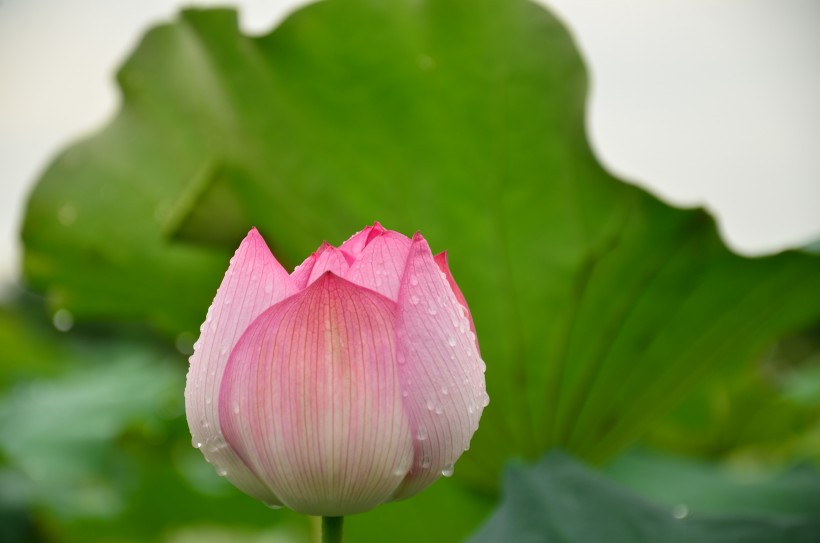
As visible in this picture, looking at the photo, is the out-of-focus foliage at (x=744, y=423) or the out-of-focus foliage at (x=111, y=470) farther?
the out-of-focus foliage at (x=744, y=423)

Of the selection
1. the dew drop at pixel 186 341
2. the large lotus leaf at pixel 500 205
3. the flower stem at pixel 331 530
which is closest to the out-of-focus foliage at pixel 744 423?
the large lotus leaf at pixel 500 205

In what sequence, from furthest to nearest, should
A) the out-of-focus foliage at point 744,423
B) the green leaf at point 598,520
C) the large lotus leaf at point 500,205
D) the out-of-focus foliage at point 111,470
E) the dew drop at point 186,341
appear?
the out-of-focus foliage at point 744,423 < the out-of-focus foliage at point 111,470 < the dew drop at point 186,341 < the large lotus leaf at point 500,205 < the green leaf at point 598,520

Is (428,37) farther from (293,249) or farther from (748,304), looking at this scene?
(748,304)

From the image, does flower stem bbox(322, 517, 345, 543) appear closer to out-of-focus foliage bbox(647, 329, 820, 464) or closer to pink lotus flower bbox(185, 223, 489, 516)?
pink lotus flower bbox(185, 223, 489, 516)

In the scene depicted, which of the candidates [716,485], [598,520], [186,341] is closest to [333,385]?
[598,520]

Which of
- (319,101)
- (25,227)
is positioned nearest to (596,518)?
(319,101)

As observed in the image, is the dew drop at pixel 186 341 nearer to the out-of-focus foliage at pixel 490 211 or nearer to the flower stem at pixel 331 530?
the out-of-focus foliage at pixel 490 211
